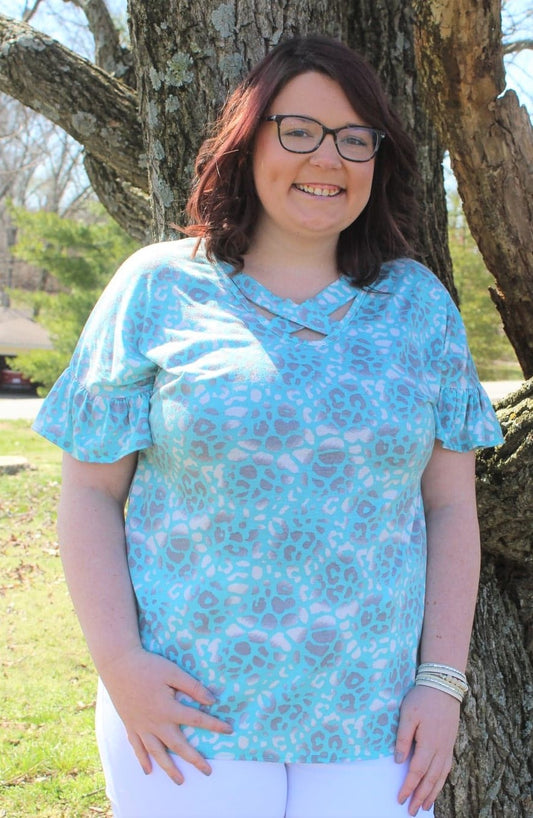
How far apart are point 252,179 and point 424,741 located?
3.98ft

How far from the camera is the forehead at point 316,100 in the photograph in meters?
1.81

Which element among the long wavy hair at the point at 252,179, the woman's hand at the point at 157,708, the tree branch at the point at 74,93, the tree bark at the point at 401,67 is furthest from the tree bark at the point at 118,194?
the woman's hand at the point at 157,708

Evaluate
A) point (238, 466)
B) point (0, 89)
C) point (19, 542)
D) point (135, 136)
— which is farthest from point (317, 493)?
point (19, 542)

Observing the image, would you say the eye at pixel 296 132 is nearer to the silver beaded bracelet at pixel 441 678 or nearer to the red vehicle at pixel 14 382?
the silver beaded bracelet at pixel 441 678

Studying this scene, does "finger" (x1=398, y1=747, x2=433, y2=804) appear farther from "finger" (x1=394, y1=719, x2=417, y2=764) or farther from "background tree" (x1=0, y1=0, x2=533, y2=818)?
"background tree" (x1=0, y1=0, x2=533, y2=818)

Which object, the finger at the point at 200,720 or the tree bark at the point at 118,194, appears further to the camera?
the tree bark at the point at 118,194

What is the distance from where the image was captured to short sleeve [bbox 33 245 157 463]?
1.70m

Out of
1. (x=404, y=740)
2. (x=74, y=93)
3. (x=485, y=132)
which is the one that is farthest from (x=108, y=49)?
(x=404, y=740)

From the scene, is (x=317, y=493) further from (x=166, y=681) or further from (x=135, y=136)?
(x=135, y=136)

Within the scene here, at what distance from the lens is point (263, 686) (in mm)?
1599

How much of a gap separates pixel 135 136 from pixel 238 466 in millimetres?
1638

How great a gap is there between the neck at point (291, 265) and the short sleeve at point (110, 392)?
26 cm

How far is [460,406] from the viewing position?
183cm

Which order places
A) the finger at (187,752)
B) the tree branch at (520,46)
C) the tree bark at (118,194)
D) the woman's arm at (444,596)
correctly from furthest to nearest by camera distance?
the tree branch at (520,46)
the tree bark at (118,194)
the woman's arm at (444,596)
the finger at (187,752)
